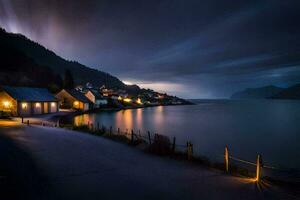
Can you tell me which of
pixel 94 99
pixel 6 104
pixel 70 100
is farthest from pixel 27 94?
pixel 94 99

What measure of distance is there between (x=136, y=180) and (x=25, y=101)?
44966 mm

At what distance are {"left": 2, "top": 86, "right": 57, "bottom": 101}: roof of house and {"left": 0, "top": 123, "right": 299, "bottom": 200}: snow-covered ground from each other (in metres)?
36.9

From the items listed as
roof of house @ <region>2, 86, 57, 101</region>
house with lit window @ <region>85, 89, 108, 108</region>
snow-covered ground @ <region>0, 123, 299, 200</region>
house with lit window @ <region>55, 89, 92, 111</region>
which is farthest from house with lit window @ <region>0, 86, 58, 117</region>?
snow-covered ground @ <region>0, 123, 299, 200</region>

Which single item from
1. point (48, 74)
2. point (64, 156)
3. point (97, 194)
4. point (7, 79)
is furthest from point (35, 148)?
point (48, 74)

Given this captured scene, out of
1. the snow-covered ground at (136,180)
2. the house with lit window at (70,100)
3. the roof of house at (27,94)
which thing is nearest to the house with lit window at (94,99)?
the house with lit window at (70,100)

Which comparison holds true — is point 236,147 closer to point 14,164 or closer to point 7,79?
point 14,164

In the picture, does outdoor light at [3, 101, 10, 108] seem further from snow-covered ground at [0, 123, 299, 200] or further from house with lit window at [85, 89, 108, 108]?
house with lit window at [85, 89, 108, 108]

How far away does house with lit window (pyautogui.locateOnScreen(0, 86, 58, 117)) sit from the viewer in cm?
4241

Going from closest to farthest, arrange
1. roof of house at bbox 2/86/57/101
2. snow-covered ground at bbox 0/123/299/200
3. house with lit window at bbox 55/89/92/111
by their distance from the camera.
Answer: snow-covered ground at bbox 0/123/299/200 → roof of house at bbox 2/86/57/101 → house with lit window at bbox 55/89/92/111

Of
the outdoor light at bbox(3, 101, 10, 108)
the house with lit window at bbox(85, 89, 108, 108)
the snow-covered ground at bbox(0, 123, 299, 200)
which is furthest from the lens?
the house with lit window at bbox(85, 89, 108, 108)

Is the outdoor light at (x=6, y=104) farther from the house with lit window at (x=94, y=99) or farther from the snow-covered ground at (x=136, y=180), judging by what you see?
the house with lit window at (x=94, y=99)

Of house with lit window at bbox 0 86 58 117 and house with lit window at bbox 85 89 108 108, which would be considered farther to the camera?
house with lit window at bbox 85 89 108 108

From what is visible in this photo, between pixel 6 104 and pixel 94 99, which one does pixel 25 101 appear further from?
pixel 94 99

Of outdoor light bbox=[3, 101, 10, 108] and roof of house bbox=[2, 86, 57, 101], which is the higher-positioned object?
roof of house bbox=[2, 86, 57, 101]
